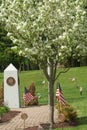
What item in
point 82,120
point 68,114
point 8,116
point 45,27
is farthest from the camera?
point 8,116

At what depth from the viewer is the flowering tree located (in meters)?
12.4

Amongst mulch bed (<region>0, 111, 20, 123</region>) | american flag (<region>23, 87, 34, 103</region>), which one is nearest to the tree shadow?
mulch bed (<region>0, 111, 20, 123</region>)

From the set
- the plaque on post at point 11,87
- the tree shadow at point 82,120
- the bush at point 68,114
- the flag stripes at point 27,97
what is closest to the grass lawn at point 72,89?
the tree shadow at point 82,120

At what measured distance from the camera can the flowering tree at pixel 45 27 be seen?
12438 mm

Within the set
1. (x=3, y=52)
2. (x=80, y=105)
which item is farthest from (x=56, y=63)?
(x=3, y=52)

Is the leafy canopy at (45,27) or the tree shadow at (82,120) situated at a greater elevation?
the leafy canopy at (45,27)

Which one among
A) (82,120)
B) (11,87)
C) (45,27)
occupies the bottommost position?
(82,120)

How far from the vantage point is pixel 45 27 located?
12656 millimetres

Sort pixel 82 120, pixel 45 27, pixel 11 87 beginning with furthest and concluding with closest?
pixel 11 87 < pixel 82 120 < pixel 45 27

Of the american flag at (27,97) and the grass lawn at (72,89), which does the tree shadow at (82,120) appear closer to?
the grass lawn at (72,89)

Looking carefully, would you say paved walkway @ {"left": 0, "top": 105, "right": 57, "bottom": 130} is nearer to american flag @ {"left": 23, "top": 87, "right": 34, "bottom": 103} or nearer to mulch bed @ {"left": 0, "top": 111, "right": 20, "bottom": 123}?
mulch bed @ {"left": 0, "top": 111, "right": 20, "bottom": 123}

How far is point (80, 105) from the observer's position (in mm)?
20062

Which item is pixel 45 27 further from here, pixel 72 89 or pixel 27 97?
pixel 72 89

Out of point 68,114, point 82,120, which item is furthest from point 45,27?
point 82,120
